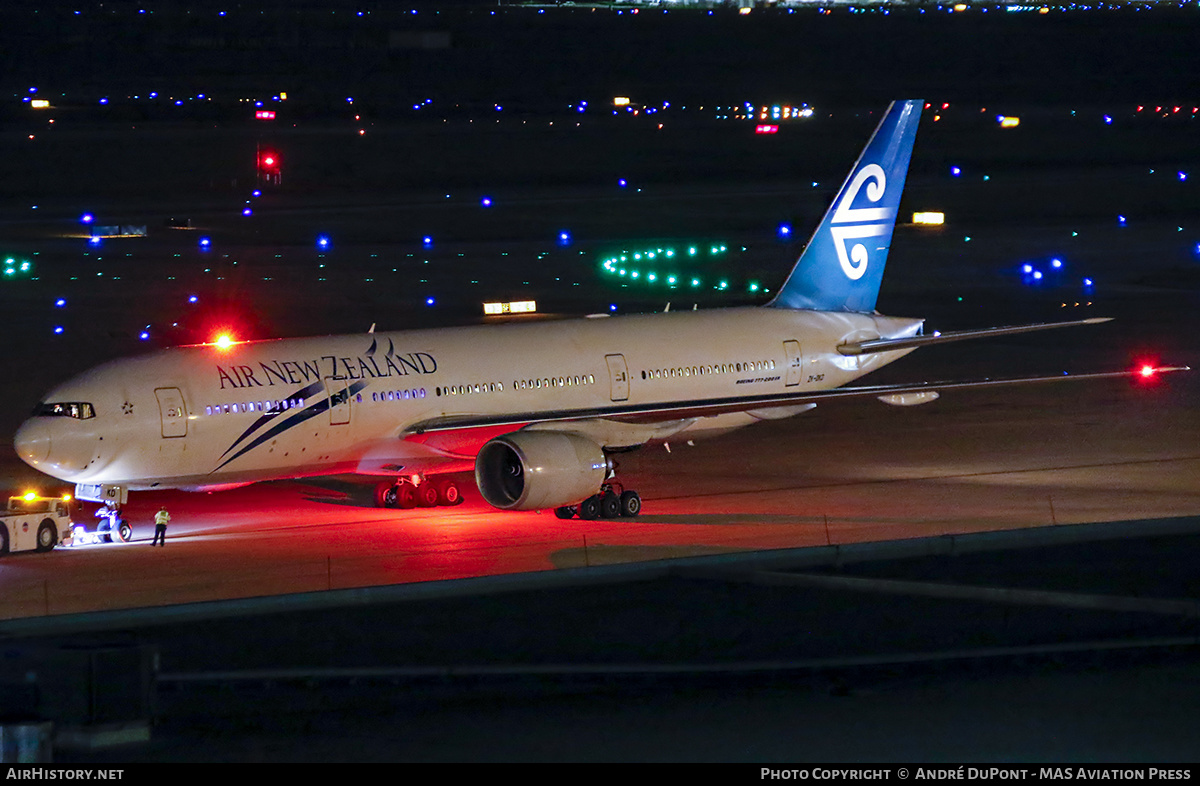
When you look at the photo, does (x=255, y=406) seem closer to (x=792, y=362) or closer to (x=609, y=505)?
(x=609, y=505)

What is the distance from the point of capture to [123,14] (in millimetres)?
190250

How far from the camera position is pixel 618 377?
35500mm

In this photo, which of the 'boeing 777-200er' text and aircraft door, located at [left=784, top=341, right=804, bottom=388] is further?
aircraft door, located at [left=784, top=341, right=804, bottom=388]

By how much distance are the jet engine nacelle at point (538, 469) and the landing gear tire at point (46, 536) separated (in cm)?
776

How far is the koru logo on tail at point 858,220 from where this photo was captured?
39.8 meters

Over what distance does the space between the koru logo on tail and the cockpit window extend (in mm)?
18547

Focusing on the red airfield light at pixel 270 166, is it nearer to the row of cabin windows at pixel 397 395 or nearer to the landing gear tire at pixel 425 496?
the landing gear tire at pixel 425 496

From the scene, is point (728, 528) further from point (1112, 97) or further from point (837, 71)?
point (837, 71)

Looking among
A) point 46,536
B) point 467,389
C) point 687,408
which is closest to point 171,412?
point 46,536

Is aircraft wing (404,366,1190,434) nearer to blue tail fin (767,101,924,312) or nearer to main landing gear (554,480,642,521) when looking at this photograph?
main landing gear (554,480,642,521)

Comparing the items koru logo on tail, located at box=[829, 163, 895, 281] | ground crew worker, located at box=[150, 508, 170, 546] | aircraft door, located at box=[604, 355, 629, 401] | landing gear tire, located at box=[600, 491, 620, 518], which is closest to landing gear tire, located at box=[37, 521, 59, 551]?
ground crew worker, located at box=[150, 508, 170, 546]

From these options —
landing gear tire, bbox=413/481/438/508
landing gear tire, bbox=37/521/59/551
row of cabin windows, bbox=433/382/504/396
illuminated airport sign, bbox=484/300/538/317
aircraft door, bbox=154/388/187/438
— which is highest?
illuminated airport sign, bbox=484/300/538/317

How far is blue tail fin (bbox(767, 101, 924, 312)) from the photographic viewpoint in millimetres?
39750

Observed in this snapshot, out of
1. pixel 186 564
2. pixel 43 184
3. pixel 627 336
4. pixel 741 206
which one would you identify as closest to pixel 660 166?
pixel 741 206
